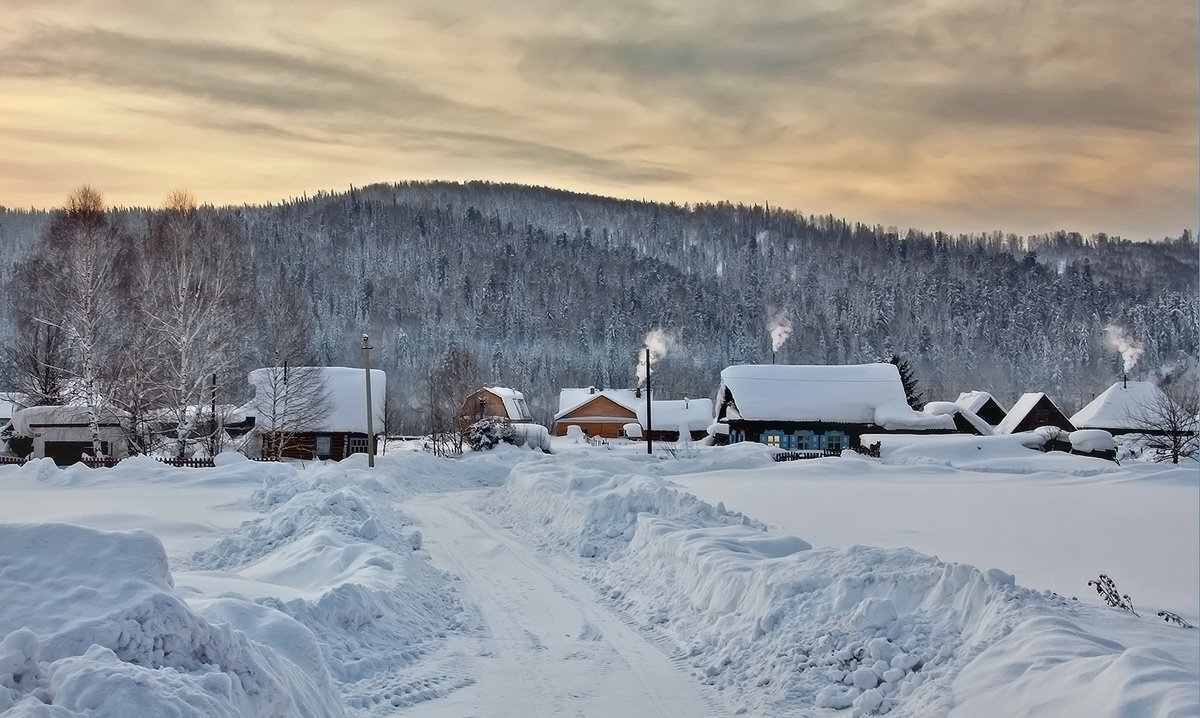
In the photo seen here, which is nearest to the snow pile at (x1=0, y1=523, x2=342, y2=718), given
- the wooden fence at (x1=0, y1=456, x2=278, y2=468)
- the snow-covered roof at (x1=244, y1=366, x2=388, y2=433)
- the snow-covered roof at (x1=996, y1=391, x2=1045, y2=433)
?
the wooden fence at (x1=0, y1=456, x2=278, y2=468)

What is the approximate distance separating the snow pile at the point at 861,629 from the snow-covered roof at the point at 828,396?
40.9m

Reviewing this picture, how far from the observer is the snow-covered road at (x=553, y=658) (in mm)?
7422

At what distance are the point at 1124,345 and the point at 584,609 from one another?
110m

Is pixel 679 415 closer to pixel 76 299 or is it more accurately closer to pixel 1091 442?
pixel 1091 442

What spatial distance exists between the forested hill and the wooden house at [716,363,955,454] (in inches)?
1887

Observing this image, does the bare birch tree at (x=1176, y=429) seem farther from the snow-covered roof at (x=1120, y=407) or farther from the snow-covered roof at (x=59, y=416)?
the snow-covered roof at (x=59, y=416)

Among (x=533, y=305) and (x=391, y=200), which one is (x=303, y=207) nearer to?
(x=391, y=200)

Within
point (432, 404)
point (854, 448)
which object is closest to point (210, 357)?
point (432, 404)

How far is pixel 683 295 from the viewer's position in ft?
473

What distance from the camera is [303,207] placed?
153750 millimetres

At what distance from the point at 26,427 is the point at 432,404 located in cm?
2091

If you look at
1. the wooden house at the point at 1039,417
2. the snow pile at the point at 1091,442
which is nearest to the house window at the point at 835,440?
the snow pile at the point at 1091,442

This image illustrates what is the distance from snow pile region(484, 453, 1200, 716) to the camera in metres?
6.46

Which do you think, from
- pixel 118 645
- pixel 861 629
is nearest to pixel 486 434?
pixel 861 629
